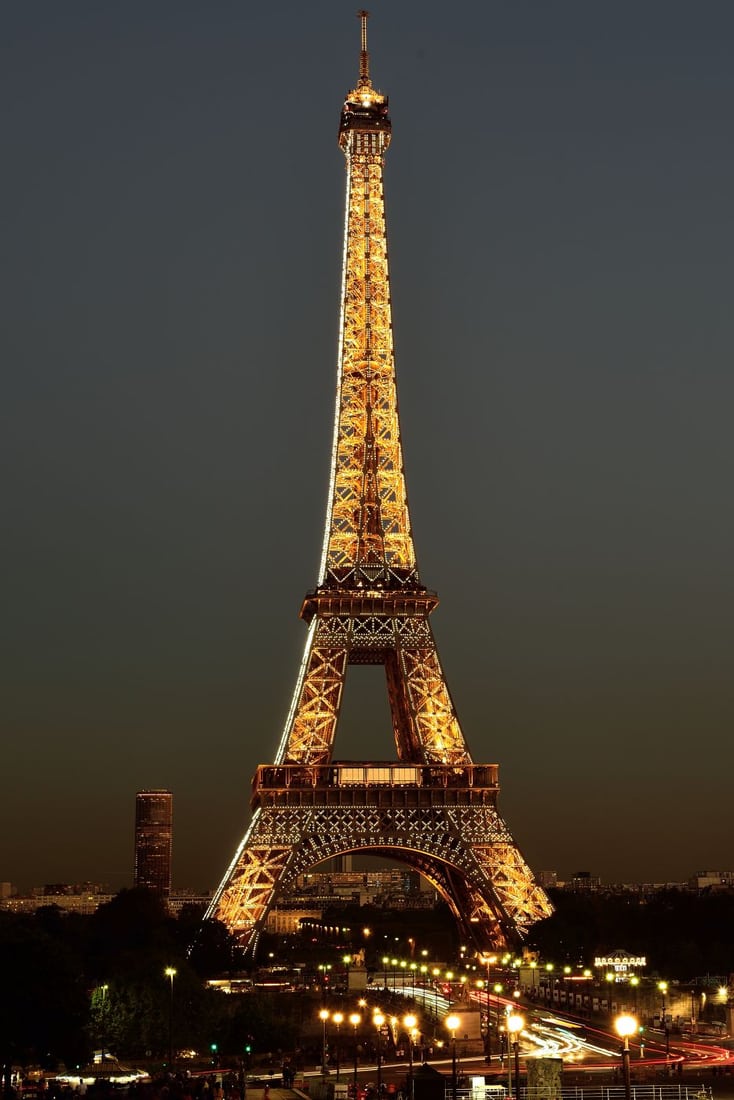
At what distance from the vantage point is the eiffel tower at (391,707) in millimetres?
104500

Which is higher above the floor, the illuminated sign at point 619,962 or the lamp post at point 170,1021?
the illuminated sign at point 619,962

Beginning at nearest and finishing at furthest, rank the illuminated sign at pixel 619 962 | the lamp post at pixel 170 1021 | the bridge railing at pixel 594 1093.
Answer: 1. the bridge railing at pixel 594 1093
2. the lamp post at pixel 170 1021
3. the illuminated sign at pixel 619 962

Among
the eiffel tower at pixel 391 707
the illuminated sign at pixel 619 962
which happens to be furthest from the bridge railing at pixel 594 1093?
the eiffel tower at pixel 391 707

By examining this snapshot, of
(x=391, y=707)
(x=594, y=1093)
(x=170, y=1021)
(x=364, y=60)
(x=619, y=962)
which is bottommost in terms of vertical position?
(x=594, y=1093)

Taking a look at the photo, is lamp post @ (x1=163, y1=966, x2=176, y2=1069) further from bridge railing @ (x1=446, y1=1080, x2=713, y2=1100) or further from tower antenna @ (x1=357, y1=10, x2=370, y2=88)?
tower antenna @ (x1=357, y1=10, x2=370, y2=88)

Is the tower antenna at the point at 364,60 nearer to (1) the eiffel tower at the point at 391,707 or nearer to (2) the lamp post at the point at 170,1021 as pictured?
(1) the eiffel tower at the point at 391,707

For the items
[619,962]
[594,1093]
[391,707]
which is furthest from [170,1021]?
[391,707]

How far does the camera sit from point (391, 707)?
391 ft

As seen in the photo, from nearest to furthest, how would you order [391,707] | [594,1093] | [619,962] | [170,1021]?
[594,1093] < [170,1021] < [619,962] < [391,707]

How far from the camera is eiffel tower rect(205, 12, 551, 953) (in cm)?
10450

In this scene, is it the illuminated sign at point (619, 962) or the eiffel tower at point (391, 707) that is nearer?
the illuminated sign at point (619, 962)

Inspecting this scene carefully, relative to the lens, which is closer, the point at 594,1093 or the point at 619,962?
the point at 594,1093

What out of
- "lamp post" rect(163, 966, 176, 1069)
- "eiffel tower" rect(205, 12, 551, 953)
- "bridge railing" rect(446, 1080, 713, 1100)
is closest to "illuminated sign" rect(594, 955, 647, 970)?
"eiffel tower" rect(205, 12, 551, 953)

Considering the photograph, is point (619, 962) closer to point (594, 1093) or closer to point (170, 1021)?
point (170, 1021)
